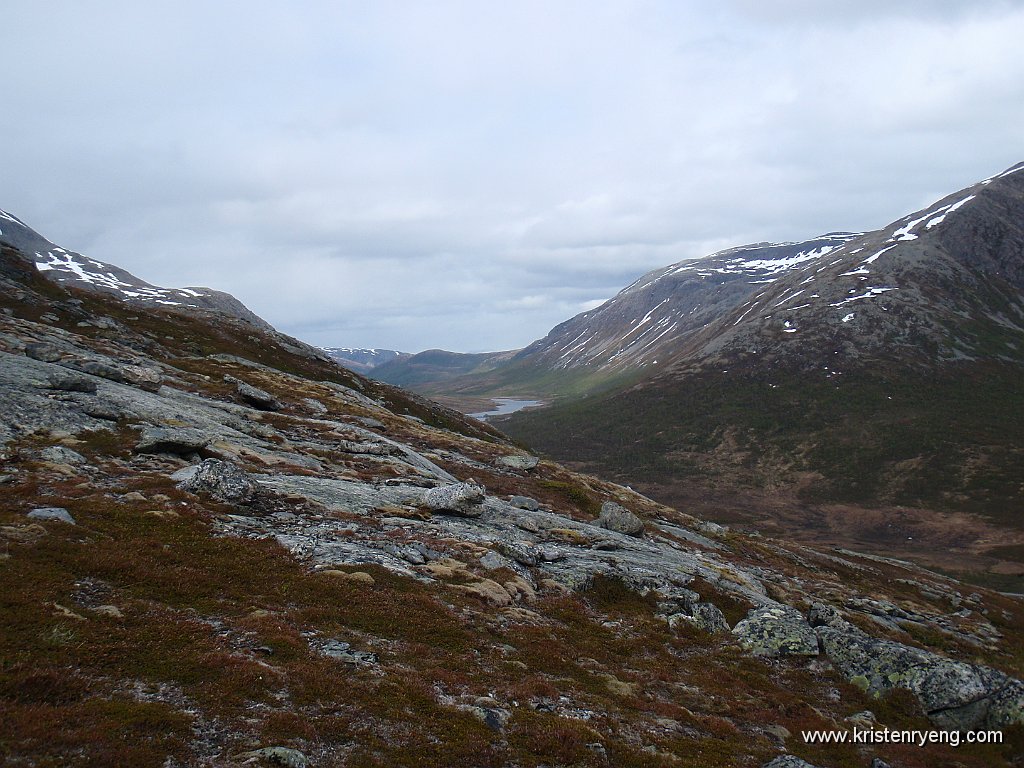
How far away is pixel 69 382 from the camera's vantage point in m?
30.6

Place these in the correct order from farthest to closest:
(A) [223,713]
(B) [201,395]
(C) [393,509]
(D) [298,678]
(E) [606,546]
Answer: (B) [201,395], (E) [606,546], (C) [393,509], (D) [298,678], (A) [223,713]

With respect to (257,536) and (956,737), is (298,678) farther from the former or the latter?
(956,737)

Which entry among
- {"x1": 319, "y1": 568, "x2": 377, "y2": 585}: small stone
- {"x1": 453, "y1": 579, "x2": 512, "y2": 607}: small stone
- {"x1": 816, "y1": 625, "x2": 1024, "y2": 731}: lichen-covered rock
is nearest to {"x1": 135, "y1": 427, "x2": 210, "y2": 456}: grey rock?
{"x1": 319, "y1": 568, "x2": 377, "y2": 585}: small stone

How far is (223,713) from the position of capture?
37.2ft

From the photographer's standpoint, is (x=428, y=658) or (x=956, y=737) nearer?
(x=428, y=658)

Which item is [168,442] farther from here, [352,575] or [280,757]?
[280,757]

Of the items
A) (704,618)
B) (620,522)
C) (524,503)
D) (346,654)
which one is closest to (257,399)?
(524,503)

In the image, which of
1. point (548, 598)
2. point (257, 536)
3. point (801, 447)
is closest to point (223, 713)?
point (257, 536)

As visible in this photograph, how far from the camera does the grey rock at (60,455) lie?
2259 centimetres

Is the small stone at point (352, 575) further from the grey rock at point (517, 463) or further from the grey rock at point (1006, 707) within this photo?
the grey rock at point (517, 463)

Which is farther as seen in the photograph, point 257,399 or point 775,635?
point 257,399

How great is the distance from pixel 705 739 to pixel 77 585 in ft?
56.9

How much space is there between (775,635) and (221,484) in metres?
25.1

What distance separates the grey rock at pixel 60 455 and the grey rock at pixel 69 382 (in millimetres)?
8538
